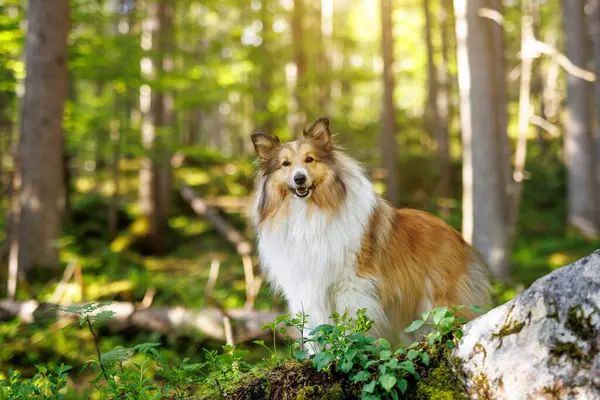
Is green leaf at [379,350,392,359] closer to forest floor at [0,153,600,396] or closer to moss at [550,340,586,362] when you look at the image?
moss at [550,340,586,362]

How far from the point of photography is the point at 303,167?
4141 mm

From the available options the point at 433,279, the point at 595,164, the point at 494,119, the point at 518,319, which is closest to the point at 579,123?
the point at 595,164

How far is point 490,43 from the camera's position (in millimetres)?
7910

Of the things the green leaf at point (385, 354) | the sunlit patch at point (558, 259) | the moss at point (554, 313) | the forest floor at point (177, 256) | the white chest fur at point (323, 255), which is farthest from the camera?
the sunlit patch at point (558, 259)

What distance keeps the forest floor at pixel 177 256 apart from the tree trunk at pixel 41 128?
0.52 meters

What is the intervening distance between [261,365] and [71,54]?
353 inches

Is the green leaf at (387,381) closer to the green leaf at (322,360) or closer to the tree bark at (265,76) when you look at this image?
the green leaf at (322,360)

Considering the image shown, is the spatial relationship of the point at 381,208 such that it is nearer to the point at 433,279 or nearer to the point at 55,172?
the point at 433,279

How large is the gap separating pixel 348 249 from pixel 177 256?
10.0 m

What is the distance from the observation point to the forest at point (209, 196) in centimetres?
280

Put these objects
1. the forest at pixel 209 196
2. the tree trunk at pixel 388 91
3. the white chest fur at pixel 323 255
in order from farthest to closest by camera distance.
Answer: the tree trunk at pixel 388 91 < the white chest fur at pixel 323 255 < the forest at pixel 209 196

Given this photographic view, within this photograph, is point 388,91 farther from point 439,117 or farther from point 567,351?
point 567,351

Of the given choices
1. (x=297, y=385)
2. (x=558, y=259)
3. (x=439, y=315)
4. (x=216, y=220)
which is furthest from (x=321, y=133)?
(x=216, y=220)

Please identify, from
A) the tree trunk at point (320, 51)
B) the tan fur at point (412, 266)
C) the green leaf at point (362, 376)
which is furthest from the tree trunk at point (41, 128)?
the tree trunk at point (320, 51)
